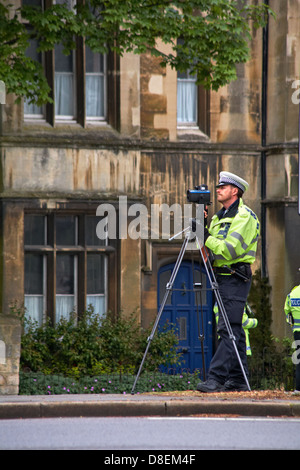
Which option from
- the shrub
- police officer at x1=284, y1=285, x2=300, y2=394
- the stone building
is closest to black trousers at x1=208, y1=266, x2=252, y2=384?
police officer at x1=284, y1=285, x2=300, y2=394

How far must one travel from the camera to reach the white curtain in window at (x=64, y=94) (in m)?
18.6

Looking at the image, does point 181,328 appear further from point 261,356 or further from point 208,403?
point 208,403

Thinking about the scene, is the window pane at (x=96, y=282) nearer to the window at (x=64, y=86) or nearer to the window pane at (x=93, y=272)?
the window pane at (x=93, y=272)

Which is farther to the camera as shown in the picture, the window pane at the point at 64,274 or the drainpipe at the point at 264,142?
the drainpipe at the point at 264,142

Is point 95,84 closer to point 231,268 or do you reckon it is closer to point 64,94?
point 64,94

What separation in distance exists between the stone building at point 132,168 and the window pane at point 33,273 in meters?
0.02

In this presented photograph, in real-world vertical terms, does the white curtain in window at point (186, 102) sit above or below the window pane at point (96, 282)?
above

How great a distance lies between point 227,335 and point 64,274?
7738mm

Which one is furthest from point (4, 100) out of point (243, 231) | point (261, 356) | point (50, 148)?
point (243, 231)

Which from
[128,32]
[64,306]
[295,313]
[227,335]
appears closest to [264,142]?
[64,306]

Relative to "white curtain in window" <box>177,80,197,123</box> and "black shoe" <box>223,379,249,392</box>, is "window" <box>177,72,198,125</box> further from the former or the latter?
"black shoe" <box>223,379,249,392</box>

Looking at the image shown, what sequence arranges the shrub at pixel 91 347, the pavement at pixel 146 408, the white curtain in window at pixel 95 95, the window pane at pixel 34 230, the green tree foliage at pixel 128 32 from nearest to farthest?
1. the pavement at pixel 146 408
2. the green tree foliage at pixel 128 32
3. the shrub at pixel 91 347
4. the window pane at pixel 34 230
5. the white curtain in window at pixel 95 95

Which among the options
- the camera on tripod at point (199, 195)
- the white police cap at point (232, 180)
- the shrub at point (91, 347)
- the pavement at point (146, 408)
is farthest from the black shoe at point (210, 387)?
the shrub at point (91, 347)

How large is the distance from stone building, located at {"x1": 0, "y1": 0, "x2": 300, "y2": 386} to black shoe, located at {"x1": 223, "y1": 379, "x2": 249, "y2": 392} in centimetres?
716
